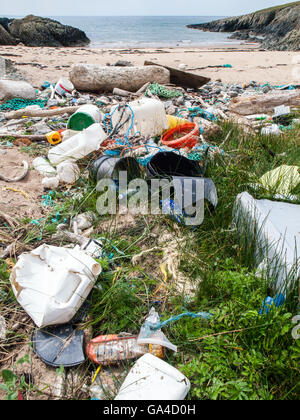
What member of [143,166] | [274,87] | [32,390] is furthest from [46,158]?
[274,87]

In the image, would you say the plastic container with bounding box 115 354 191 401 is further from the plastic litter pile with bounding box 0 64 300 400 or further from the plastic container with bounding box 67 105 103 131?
the plastic container with bounding box 67 105 103 131

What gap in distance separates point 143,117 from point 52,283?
2.62 metres

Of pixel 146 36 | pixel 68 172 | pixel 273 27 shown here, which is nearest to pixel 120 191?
pixel 68 172

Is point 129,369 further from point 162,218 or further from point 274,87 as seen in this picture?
point 274,87

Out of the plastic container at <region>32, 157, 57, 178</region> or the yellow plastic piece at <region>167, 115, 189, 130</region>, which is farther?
the yellow plastic piece at <region>167, 115, 189, 130</region>

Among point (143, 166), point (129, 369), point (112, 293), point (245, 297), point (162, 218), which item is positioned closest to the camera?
point (129, 369)

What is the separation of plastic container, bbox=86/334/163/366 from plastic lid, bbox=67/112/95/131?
121 inches

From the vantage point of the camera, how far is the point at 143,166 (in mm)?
2936

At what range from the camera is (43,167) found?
3.27 m

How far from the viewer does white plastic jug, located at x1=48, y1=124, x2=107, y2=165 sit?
10.7 ft

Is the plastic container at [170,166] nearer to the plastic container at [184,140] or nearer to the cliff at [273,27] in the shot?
the plastic container at [184,140]

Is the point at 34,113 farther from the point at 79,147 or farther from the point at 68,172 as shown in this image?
the point at 68,172

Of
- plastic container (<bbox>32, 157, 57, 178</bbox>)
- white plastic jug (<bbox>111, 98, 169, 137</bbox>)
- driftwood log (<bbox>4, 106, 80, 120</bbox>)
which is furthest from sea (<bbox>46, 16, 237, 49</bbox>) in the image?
plastic container (<bbox>32, 157, 57, 178</bbox>)
